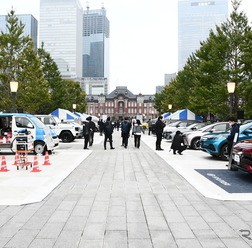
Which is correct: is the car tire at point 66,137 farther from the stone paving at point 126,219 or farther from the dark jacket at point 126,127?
the stone paving at point 126,219

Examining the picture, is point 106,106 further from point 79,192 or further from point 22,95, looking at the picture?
point 79,192

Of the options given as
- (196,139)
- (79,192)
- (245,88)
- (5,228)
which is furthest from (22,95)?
(5,228)

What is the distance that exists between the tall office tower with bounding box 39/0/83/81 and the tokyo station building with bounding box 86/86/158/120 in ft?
134

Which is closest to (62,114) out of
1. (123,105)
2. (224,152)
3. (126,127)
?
(126,127)

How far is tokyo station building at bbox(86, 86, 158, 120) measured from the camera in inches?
5300

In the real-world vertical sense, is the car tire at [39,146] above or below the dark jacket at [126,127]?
below

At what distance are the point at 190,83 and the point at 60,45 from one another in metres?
145

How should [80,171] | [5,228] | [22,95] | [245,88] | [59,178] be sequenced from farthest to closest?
[22,95] < [245,88] < [80,171] < [59,178] < [5,228]

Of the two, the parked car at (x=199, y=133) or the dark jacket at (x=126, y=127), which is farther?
the dark jacket at (x=126, y=127)

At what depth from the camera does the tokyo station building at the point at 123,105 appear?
13462 centimetres

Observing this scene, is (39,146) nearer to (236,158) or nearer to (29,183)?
(29,183)

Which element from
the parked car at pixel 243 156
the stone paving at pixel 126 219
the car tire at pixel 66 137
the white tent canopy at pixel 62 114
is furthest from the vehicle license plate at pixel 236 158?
the white tent canopy at pixel 62 114

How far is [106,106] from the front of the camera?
136 m

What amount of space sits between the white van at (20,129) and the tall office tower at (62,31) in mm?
158115
